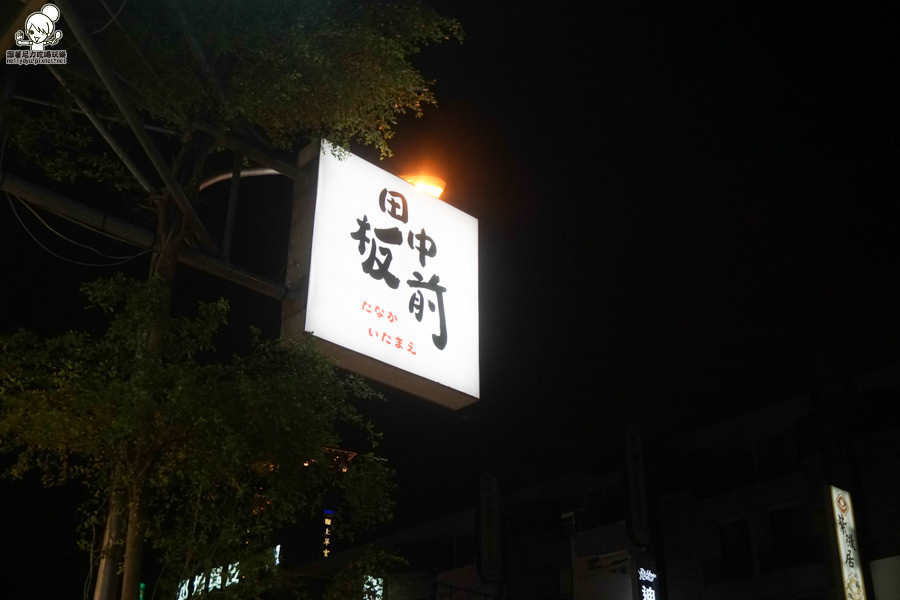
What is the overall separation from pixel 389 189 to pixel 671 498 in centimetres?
1379

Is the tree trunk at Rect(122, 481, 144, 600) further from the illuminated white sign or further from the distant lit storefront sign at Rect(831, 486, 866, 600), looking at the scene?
the distant lit storefront sign at Rect(831, 486, 866, 600)

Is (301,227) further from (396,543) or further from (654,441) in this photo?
(396,543)

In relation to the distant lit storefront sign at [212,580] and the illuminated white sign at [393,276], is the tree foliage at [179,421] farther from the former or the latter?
the illuminated white sign at [393,276]

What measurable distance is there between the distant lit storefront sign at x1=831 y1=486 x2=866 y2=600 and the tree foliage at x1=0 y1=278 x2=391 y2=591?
425 inches

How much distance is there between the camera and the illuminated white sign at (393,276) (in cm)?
728

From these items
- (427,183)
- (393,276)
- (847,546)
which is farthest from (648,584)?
(393,276)

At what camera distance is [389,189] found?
833cm

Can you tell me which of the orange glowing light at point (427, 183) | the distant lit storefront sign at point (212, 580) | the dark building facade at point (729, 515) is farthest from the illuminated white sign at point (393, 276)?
the dark building facade at point (729, 515)

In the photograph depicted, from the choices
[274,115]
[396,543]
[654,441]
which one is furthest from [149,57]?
[396,543]

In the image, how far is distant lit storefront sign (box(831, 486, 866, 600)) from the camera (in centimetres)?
1424

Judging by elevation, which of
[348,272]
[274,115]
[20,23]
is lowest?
[20,23]

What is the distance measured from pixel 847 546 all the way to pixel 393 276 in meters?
10.0

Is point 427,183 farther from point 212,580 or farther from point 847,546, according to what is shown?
point 847,546

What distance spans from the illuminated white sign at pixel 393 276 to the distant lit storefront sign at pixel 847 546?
28.8ft
